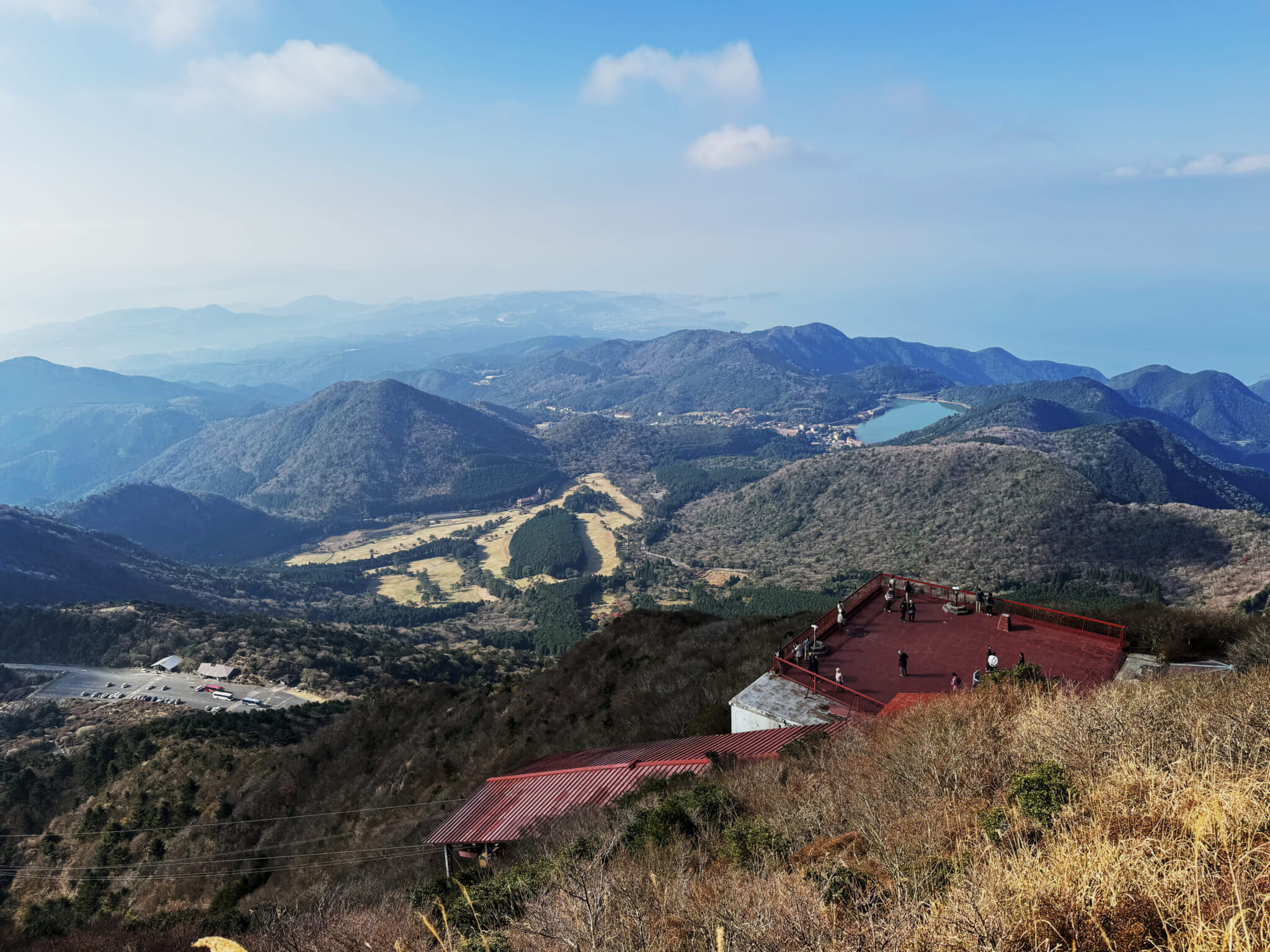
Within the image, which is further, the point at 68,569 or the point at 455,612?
the point at 455,612

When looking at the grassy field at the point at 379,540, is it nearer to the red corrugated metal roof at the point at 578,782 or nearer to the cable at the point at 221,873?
the cable at the point at 221,873

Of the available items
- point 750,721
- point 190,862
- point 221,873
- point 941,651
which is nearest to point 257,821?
point 190,862

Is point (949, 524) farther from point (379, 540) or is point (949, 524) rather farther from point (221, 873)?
point (379, 540)

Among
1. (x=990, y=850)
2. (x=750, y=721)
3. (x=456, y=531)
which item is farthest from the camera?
(x=456, y=531)

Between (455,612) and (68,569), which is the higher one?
(68,569)

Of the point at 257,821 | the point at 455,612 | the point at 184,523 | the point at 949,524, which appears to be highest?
the point at 949,524

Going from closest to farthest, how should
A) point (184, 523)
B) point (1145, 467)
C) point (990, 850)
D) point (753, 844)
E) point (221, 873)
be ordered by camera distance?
1. point (990, 850)
2. point (753, 844)
3. point (221, 873)
4. point (1145, 467)
5. point (184, 523)

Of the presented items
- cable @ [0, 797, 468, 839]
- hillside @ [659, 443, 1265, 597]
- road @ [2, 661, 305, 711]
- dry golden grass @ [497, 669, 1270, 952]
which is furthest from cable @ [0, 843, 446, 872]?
hillside @ [659, 443, 1265, 597]

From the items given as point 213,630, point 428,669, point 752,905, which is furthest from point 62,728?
point 752,905
